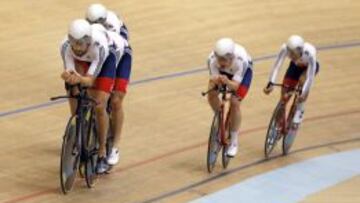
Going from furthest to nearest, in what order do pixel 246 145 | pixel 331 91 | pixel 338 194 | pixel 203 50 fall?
1. pixel 203 50
2. pixel 331 91
3. pixel 246 145
4. pixel 338 194

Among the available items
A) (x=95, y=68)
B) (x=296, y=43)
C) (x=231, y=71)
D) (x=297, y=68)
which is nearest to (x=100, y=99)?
(x=95, y=68)

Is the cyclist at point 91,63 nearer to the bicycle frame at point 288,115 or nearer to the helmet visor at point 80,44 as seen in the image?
the helmet visor at point 80,44

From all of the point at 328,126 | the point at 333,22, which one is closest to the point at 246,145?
the point at 328,126

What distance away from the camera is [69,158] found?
621 centimetres

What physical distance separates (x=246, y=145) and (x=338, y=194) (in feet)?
4.07

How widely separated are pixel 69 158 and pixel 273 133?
2.03 meters

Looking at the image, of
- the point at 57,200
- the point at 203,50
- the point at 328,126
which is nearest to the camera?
the point at 57,200

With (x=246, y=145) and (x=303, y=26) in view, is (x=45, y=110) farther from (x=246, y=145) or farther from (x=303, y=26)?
(x=303, y=26)

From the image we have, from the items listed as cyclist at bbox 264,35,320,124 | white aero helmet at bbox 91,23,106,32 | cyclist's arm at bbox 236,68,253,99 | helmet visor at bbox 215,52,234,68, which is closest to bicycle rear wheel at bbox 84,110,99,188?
white aero helmet at bbox 91,23,106,32

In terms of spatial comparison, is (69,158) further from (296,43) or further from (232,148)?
(296,43)

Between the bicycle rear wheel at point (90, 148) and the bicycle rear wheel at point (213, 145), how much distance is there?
0.92 meters

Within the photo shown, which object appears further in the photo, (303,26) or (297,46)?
(303,26)

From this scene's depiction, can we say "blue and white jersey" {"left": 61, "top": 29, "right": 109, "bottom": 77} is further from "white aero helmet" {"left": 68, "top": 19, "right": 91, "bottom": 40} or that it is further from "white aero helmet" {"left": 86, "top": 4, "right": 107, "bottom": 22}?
"white aero helmet" {"left": 86, "top": 4, "right": 107, "bottom": 22}

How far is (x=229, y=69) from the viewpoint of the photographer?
6836 mm
